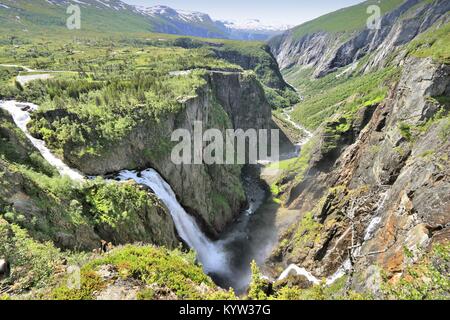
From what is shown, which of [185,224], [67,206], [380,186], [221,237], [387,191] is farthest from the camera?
[221,237]

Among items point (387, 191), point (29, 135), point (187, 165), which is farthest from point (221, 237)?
point (29, 135)

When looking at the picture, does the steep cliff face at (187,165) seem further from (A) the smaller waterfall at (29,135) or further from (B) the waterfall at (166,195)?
(B) the waterfall at (166,195)

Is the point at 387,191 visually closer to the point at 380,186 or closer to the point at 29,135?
the point at 380,186

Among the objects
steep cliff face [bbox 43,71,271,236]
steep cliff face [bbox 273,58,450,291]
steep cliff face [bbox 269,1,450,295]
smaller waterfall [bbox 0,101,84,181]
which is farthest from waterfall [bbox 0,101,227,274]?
steep cliff face [bbox 273,58,450,291]

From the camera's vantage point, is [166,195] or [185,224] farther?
[185,224]

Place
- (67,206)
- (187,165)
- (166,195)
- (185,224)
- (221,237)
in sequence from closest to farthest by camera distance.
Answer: (67,206) → (166,195) → (185,224) → (187,165) → (221,237)

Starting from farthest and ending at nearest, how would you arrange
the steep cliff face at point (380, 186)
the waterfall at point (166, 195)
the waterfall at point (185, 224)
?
the waterfall at point (185, 224) → the waterfall at point (166, 195) → the steep cliff face at point (380, 186)

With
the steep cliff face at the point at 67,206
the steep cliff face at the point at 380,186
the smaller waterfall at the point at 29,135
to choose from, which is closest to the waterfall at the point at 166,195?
the smaller waterfall at the point at 29,135
